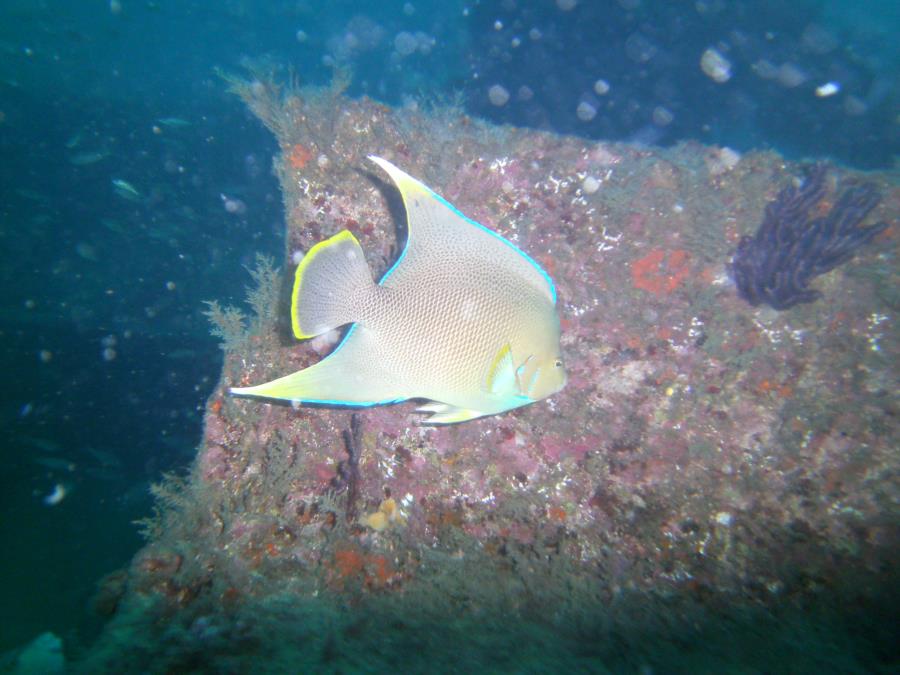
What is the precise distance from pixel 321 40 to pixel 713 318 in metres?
63.7

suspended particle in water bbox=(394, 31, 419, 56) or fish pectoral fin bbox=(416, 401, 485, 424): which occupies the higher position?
suspended particle in water bbox=(394, 31, 419, 56)

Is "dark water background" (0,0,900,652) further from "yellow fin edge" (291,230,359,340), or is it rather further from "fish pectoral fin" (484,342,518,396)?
"fish pectoral fin" (484,342,518,396)

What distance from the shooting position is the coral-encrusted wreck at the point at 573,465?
2.65m

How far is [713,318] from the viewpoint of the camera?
3.29 metres

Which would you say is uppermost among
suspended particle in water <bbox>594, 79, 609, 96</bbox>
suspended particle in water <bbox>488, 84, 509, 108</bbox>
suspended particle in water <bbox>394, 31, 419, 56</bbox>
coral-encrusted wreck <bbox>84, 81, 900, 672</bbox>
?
suspended particle in water <bbox>394, 31, 419, 56</bbox>

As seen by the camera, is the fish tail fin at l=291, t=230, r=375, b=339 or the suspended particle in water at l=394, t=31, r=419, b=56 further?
the suspended particle in water at l=394, t=31, r=419, b=56

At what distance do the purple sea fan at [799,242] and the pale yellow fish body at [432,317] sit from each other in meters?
2.19

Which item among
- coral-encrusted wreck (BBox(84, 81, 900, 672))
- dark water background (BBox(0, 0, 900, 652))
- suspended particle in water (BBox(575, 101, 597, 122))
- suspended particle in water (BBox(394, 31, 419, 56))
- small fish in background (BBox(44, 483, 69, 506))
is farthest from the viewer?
suspended particle in water (BBox(394, 31, 419, 56))

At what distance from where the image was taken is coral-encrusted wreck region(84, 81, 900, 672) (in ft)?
8.71

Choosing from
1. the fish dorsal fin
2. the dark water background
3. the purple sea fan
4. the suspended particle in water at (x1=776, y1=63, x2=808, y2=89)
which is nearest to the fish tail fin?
the fish dorsal fin

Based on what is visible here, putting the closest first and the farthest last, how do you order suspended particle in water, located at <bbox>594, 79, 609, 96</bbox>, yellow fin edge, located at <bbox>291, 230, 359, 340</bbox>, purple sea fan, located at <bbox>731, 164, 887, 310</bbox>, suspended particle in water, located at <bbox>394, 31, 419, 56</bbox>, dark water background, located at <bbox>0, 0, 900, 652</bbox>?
yellow fin edge, located at <bbox>291, 230, 359, 340</bbox> → purple sea fan, located at <bbox>731, 164, 887, 310</bbox> → dark water background, located at <bbox>0, 0, 900, 652</bbox> → suspended particle in water, located at <bbox>594, 79, 609, 96</bbox> → suspended particle in water, located at <bbox>394, 31, 419, 56</bbox>

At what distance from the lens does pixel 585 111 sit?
488 inches

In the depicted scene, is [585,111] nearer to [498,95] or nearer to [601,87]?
[601,87]

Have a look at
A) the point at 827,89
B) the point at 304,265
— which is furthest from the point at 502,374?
the point at 827,89
